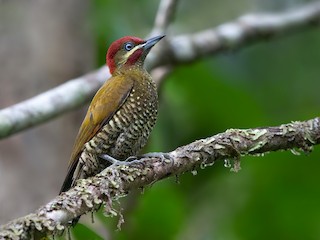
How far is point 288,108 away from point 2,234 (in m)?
5.31

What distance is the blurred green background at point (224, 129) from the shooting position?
5.19 meters

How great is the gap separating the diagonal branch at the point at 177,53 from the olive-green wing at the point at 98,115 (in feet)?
1.36

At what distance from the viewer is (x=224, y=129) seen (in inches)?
253

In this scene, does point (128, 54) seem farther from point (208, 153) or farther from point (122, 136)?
point (208, 153)

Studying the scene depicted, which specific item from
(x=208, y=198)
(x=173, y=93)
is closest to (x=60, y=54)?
(x=173, y=93)

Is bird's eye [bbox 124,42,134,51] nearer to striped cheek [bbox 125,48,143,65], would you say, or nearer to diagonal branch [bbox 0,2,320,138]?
striped cheek [bbox 125,48,143,65]

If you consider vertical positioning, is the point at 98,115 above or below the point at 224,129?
below

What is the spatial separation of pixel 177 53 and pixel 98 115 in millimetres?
1683

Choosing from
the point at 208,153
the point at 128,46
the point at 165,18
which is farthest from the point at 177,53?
the point at 208,153

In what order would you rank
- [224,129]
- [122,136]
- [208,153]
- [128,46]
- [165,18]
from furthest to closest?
[224,129] → [165,18] → [128,46] → [122,136] → [208,153]

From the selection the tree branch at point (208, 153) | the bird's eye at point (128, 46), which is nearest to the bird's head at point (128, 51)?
the bird's eye at point (128, 46)

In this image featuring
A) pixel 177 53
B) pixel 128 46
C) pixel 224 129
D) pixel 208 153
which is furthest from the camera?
pixel 224 129

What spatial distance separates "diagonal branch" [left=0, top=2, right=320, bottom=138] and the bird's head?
354 mm

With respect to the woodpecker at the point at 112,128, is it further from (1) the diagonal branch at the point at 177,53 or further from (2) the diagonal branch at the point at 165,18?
(2) the diagonal branch at the point at 165,18
